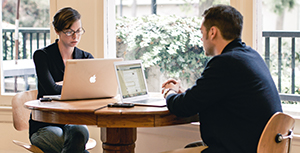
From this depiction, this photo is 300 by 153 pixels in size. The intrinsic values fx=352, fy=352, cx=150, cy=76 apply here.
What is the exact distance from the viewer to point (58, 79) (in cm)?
251

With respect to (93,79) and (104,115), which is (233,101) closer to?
(104,115)

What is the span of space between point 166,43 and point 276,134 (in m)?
1.69

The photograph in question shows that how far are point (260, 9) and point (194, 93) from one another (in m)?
1.37

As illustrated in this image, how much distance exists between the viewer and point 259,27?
2760 millimetres

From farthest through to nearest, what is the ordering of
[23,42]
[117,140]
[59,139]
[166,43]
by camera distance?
[23,42]
[166,43]
[59,139]
[117,140]

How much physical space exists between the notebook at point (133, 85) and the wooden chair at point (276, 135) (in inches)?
25.0

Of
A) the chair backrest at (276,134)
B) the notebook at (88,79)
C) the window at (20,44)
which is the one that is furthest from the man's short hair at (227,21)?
the window at (20,44)

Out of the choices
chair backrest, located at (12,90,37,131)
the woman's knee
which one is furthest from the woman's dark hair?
the woman's knee

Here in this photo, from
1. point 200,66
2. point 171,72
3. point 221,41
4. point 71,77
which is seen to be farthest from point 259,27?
point 71,77

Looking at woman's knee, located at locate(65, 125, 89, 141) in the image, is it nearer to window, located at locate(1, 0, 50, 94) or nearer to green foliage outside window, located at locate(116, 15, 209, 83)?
green foliage outside window, located at locate(116, 15, 209, 83)

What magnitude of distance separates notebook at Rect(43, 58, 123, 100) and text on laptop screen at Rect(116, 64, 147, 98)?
0.43ft

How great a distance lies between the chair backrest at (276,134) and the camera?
155cm

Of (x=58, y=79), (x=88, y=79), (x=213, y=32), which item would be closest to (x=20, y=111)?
(x=58, y=79)

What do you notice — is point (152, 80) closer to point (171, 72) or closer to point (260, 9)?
point (171, 72)
